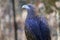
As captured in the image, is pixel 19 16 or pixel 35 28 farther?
pixel 19 16

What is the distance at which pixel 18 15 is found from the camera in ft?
5.35

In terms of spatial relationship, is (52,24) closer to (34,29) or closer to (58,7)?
(58,7)

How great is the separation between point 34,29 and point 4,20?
34cm

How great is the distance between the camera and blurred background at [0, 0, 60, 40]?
160cm

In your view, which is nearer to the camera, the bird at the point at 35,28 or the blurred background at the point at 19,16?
the bird at the point at 35,28

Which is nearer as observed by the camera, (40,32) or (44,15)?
(40,32)

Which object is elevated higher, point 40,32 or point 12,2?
point 12,2

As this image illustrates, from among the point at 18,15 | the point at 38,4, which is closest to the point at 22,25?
the point at 18,15

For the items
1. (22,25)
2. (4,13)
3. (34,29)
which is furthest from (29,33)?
(4,13)

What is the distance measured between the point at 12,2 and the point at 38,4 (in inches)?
7.6

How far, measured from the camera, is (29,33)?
1405 millimetres

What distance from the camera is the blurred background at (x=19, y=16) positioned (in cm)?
160

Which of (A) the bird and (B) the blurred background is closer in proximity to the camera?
(A) the bird

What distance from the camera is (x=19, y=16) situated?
1.63 m
